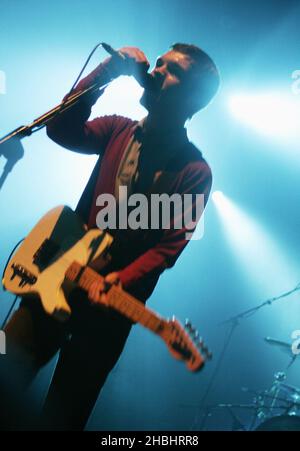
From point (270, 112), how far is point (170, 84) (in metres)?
3.99

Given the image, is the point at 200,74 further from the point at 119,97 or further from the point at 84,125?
the point at 119,97

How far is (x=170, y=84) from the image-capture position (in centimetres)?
176

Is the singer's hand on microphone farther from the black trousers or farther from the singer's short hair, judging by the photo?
the black trousers

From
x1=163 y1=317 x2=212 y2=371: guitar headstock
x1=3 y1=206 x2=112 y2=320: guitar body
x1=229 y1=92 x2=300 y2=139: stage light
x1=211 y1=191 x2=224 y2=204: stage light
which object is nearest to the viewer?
x1=163 y1=317 x2=212 y2=371: guitar headstock

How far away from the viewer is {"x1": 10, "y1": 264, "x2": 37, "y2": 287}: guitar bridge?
164 centimetres

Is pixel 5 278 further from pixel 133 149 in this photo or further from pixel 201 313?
pixel 201 313

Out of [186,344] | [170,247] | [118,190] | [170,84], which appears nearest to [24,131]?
[118,190]

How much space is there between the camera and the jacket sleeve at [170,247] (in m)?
1.56

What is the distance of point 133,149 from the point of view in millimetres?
1853

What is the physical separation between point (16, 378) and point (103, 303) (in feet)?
1.92

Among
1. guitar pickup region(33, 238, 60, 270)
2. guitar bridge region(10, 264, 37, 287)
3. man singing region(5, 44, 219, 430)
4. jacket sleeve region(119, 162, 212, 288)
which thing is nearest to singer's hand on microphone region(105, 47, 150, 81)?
man singing region(5, 44, 219, 430)

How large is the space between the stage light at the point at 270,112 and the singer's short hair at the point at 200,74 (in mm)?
3421

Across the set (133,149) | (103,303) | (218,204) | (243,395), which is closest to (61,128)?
(133,149)

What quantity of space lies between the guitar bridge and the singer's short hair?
1.17m
